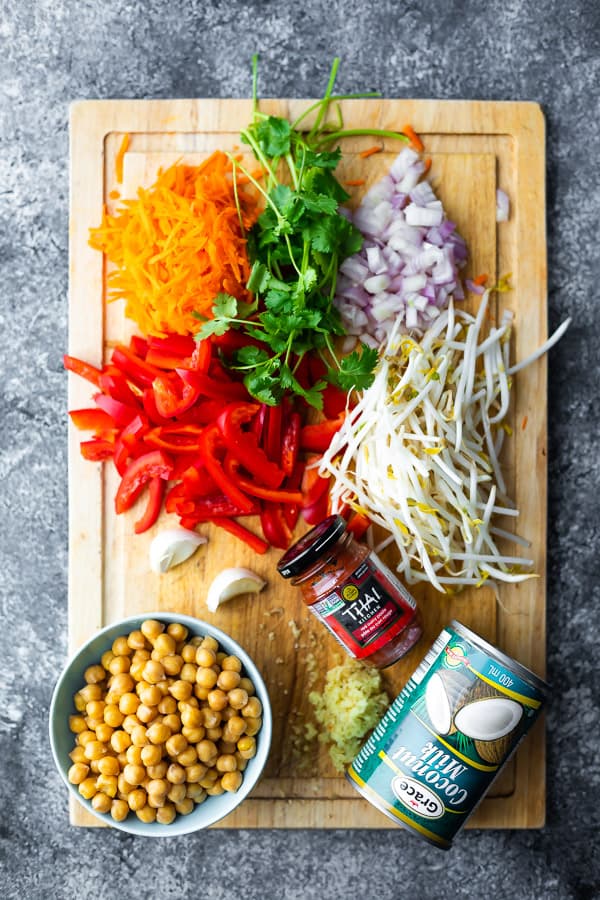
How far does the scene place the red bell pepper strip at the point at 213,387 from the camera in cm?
212

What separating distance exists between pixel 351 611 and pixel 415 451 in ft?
1.51

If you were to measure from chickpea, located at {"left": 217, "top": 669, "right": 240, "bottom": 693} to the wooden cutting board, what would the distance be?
23 cm

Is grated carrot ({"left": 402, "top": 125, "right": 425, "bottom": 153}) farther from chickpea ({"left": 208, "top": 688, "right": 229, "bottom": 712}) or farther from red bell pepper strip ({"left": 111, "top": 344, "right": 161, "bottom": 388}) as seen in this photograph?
chickpea ({"left": 208, "top": 688, "right": 229, "bottom": 712})

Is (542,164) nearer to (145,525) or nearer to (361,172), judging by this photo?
(361,172)

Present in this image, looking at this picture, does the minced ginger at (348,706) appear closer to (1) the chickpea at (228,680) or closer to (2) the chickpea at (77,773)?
(1) the chickpea at (228,680)

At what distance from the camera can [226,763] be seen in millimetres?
2012

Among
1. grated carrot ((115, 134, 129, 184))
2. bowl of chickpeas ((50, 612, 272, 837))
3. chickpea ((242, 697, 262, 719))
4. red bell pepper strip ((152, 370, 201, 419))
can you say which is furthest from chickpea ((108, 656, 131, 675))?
grated carrot ((115, 134, 129, 184))

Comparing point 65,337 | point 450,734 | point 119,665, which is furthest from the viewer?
point 65,337

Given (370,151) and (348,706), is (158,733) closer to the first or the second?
(348,706)

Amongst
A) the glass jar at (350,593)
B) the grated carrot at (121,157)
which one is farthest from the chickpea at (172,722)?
the grated carrot at (121,157)

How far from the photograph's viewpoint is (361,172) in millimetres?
2268

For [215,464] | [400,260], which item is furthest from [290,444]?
[400,260]

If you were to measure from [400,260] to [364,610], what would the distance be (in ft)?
3.10

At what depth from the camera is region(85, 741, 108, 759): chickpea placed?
201 cm
